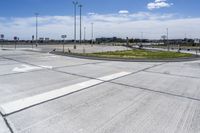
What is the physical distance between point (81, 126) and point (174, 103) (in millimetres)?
3512

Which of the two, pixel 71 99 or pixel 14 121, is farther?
pixel 71 99

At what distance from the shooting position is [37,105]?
564cm

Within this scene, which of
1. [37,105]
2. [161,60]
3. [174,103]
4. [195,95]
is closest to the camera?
[37,105]

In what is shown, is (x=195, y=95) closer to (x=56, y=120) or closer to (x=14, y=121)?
(x=56, y=120)

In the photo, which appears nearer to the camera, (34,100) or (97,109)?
(97,109)

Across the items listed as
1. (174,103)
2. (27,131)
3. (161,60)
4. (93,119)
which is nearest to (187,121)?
(174,103)

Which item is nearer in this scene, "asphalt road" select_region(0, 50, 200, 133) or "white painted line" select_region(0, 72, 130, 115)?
"asphalt road" select_region(0, 50, 200, 133)

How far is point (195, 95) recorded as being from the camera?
7.22 meters

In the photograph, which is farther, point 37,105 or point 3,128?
point 37,105

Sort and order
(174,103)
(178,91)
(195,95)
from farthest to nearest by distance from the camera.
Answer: (178,91) < (195,95) < (174,103)

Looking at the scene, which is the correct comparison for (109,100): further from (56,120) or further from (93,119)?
(56,120)

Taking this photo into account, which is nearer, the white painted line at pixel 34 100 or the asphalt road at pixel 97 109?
the asphalt road at pixel 97 109

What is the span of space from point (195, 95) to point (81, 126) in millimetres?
5183

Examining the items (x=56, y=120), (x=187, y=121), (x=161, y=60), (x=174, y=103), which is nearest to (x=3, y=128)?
(x=56, y=120)
